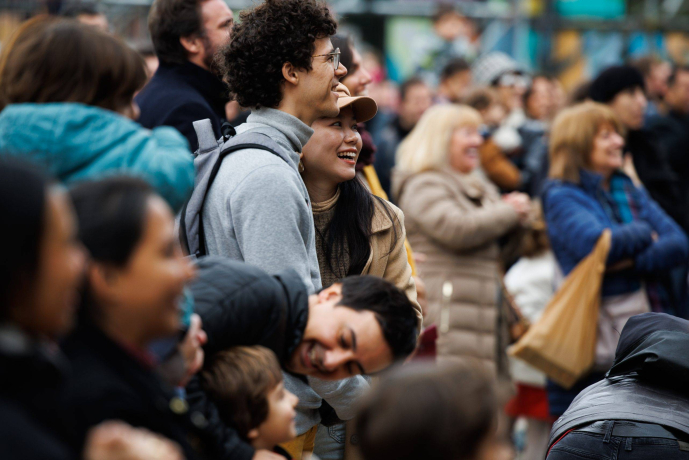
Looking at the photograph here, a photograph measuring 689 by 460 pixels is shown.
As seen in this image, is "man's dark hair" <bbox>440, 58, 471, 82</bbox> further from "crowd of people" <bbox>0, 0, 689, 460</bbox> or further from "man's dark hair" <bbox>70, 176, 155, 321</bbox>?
"man's dark hair" <bbox>70, 176, 155, 321</bbox>

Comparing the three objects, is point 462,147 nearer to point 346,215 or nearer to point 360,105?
point 360,105

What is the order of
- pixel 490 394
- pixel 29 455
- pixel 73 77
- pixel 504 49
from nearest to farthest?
1. pixel 29 455
2. pixel 490 394
3. pixel 73 77
4. pixel 504 49

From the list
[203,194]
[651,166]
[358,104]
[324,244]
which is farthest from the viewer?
[651,166]

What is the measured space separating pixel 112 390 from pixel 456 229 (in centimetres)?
→ 369

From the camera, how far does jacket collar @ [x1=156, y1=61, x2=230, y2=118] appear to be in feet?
12.3

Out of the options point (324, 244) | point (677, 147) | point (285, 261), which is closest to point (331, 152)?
point (324, 244)

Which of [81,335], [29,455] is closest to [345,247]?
[81,335]

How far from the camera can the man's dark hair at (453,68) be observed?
316 inches

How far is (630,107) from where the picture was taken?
19.2 feet

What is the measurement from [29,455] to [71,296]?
27 cm

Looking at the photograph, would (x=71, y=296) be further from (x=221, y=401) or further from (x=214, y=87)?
(x=214, y=87)

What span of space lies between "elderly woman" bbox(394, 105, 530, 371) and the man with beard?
1.69 meters

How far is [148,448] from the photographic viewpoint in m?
1.46

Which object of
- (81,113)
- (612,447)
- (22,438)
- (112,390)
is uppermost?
(81,113)
